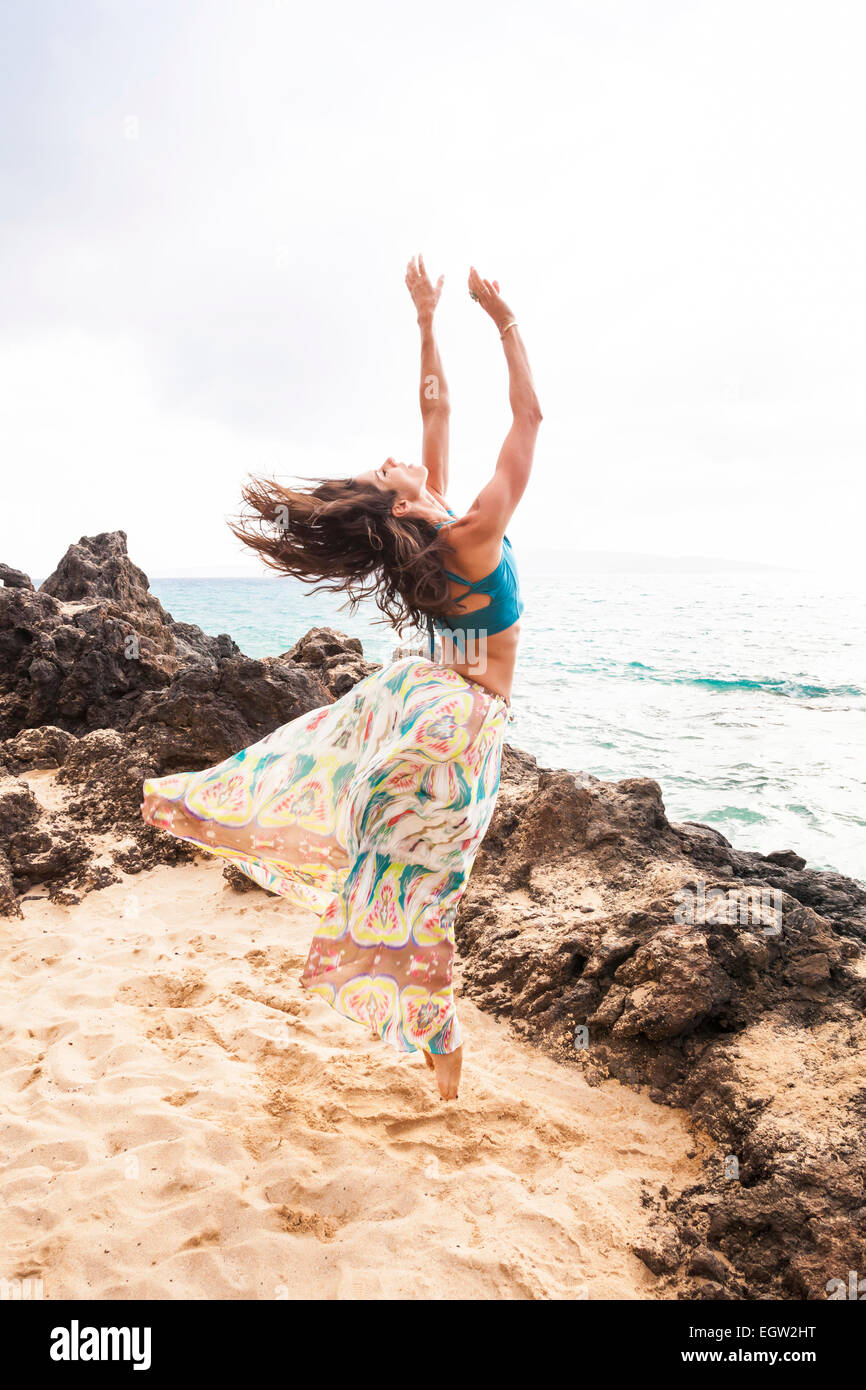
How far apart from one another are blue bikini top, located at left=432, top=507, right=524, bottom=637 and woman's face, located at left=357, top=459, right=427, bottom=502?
154 millimetres

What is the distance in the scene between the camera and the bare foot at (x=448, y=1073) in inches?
114

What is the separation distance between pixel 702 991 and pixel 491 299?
273 cm

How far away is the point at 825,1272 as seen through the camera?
2285mm

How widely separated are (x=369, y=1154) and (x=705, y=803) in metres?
7.00

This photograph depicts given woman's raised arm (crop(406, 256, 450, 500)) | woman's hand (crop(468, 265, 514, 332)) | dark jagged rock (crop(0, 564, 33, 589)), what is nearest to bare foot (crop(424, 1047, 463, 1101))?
woman's raised arm (crop(406, 256, 450, 500))

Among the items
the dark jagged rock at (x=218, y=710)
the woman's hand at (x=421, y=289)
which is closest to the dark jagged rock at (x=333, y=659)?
the dark jagged rock at (x=218, y=710)

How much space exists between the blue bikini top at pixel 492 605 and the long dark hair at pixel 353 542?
2.0 inches

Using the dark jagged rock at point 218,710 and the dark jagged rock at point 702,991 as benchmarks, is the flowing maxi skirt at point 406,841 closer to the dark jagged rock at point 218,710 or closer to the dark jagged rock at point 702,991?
A: the dark jagged rock at point 702,991

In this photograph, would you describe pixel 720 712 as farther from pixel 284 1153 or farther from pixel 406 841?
pixel 284 1153

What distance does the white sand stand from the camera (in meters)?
2.38

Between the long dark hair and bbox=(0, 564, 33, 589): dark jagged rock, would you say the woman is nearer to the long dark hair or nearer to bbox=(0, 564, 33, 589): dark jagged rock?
the long dark hair

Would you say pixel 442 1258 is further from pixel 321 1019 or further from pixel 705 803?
pixel 705 803

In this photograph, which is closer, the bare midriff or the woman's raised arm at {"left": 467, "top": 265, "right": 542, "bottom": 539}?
the woman's raised arm at {"left": 467, "top": 265, "right": 542, "bottom": 539}
